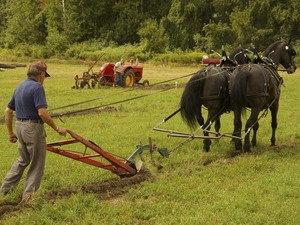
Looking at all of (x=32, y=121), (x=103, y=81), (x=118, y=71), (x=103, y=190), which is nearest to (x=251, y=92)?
(x=103, y=190)

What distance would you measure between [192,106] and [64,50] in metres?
42.7

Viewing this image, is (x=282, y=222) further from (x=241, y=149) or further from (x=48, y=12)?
(x=48, y=12)

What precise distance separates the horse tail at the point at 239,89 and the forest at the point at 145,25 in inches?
1320

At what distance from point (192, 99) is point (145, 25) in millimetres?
42954

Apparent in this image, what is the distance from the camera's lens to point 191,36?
162ft

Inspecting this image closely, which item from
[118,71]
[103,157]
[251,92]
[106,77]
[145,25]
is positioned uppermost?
[145,25]

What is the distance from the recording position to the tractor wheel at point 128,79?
22697 millimetres

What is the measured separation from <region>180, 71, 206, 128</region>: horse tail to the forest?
33.4 metres

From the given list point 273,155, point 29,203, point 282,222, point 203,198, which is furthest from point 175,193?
point 273,155

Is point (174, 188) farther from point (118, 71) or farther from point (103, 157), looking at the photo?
point (118, 71)

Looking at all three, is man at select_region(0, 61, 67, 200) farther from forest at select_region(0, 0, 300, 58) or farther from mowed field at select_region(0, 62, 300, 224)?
forest at select_region(0, 0, 300, 58)

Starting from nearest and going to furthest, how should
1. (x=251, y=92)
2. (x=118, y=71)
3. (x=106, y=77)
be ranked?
(x=251, y=92) < (x=118, y=71) < (x=106, y=77)

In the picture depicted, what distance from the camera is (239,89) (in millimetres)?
8734

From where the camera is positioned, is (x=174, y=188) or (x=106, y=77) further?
(x=106, y=77)
